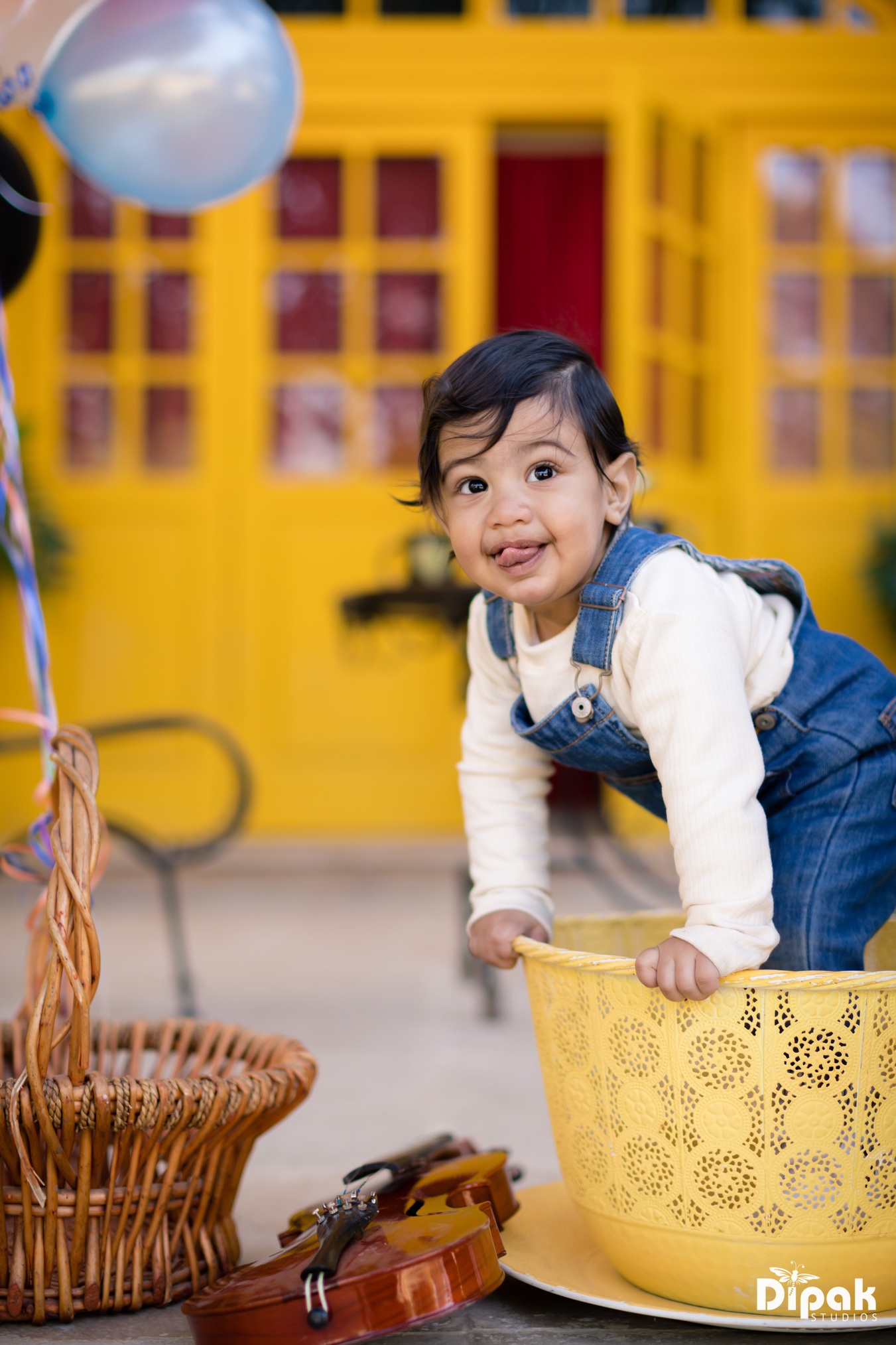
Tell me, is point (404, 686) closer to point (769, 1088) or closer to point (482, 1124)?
point (482, 1124)

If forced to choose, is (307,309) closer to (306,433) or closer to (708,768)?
(306,433)

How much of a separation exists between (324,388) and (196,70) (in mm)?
2281

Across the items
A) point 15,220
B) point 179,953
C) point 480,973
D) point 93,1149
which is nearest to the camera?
point 93,1149

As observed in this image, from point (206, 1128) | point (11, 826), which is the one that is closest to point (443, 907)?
point (11, 826)

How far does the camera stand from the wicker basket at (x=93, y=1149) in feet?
2.96

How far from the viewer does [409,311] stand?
13.2 feet

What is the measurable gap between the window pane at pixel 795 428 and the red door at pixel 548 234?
1049mm

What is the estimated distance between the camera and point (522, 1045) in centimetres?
192

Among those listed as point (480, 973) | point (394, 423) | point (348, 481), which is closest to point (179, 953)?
point (480, 973)

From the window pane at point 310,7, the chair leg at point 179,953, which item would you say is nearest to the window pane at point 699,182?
the window pane at point 310,7

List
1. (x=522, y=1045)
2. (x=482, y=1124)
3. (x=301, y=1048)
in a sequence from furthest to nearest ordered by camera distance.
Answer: (x=522, y=1045) → (x=482, y=1124) → (x=301, y=1048)

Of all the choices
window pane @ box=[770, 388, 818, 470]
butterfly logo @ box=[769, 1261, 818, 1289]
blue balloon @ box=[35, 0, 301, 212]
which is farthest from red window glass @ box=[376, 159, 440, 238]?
butterfly logo @ box=[769, 1261, 818, 1289]

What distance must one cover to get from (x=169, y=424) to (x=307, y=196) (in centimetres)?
82

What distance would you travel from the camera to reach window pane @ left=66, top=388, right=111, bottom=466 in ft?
13.0
